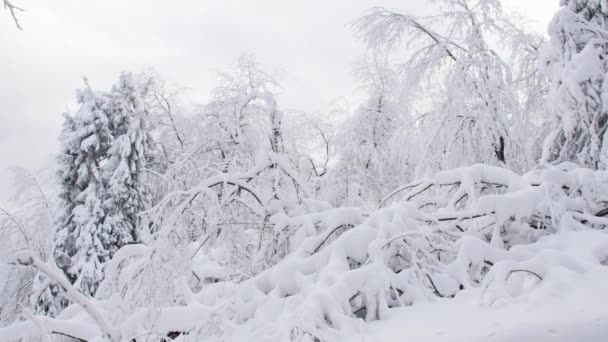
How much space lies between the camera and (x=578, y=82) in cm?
590

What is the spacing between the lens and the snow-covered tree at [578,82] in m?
Answer: 5.85

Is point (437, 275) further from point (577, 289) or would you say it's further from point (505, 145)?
point (505, 145)

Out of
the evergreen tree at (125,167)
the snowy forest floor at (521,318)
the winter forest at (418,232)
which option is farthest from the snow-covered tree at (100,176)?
the snowy forest floor at (521,318)

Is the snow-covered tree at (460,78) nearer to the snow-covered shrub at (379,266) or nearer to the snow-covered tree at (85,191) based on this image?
the snow-covered shrub at (379,266)

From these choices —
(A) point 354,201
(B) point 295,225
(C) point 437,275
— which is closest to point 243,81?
(A) point 354,201

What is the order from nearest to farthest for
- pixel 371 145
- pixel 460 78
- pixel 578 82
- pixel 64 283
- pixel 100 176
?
pixel 64 283, pixel 578 82, pixel 460 78, pixel 371 145, pixel 100 176

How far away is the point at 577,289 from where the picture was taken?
2727 mm

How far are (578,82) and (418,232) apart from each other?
A: 3.72 meters

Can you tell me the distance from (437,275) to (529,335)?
139 centimetres

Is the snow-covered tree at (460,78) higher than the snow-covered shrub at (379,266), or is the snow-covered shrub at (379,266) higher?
the snow-covered tree at (460,78)

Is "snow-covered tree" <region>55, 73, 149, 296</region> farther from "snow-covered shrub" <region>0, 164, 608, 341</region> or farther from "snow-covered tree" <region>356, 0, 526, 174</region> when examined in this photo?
"snow-covered shrub" <region>0, 164, 608, 341</region>

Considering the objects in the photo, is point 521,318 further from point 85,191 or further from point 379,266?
point 85,191

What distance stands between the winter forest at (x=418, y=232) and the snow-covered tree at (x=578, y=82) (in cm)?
2

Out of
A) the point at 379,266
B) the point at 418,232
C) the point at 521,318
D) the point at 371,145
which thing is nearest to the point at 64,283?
the point at 379,266
